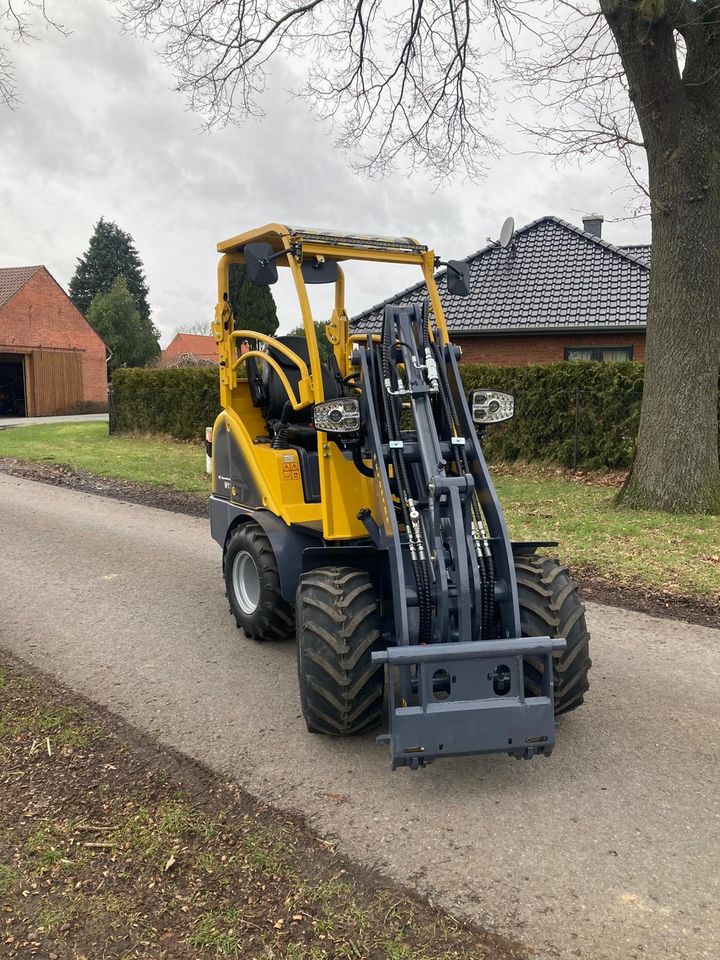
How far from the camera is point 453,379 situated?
405 centimetres

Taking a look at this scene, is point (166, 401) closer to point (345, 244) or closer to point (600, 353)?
point (600, 353)

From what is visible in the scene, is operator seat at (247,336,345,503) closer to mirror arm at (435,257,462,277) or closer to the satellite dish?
mirror arm at (435,257,462,277)

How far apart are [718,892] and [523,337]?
49.5 feet

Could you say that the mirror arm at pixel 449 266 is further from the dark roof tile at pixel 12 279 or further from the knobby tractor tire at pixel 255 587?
the dark roof tile at pixel 12 279

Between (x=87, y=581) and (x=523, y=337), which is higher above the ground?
(x=523, y=337)

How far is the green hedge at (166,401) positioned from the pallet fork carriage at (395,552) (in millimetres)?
12771

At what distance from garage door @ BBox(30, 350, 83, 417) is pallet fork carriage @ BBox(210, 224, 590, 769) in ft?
102

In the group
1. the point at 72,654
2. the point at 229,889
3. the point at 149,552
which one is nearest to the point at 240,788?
the point at 229,889

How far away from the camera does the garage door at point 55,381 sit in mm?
33406

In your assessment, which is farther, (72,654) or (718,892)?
(72,654)

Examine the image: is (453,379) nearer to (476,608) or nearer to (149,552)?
(476,608)

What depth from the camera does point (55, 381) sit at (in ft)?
113

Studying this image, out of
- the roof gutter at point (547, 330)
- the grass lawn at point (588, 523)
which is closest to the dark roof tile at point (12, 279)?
the grass lawn at point (588, 523)

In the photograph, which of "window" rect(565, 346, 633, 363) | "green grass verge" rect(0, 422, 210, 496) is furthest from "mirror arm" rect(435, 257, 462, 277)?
"window" rect(565, 346, 633, 363)
